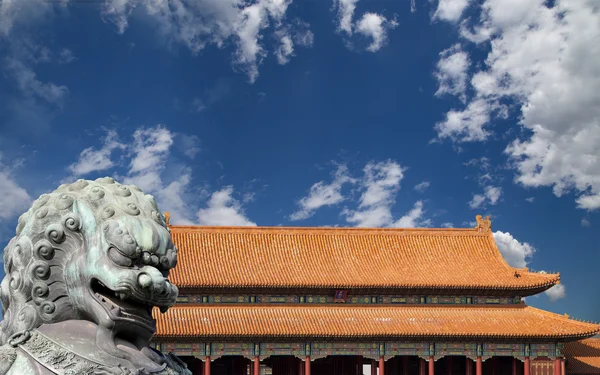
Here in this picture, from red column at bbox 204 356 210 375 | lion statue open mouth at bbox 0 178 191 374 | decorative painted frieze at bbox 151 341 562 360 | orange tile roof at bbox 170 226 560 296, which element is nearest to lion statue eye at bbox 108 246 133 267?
lion statue open mouth at bbox 0 178 191 374

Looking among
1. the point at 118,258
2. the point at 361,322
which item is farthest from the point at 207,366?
the point at 118,258

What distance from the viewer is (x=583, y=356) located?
1208 inches

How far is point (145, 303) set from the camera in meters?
4.95

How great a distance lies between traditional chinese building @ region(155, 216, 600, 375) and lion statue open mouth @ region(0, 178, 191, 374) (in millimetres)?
20617

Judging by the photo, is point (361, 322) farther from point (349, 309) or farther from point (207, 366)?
point (207, 366)

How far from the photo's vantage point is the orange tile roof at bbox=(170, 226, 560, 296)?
2759cm

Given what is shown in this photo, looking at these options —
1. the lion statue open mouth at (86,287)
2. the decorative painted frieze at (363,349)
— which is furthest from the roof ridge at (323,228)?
the lion statue open mouth at (86,287)

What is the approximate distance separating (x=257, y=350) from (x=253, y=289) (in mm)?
2470

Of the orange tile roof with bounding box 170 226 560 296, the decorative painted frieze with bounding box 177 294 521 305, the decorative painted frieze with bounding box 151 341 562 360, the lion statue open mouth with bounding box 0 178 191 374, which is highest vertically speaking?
the orange tile roof with bounding box 170 226 560 296

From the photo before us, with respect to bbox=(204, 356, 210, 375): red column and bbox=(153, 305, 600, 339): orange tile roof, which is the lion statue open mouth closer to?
bbox=(153, 305, 600, 339): orange tile roof

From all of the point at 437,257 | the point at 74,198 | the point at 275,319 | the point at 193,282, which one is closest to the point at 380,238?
the point at 437,257

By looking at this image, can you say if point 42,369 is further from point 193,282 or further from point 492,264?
point 492,264

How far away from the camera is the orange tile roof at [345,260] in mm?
27594

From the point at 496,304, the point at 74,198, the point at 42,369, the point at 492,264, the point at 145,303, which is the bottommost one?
the point at 42,369
